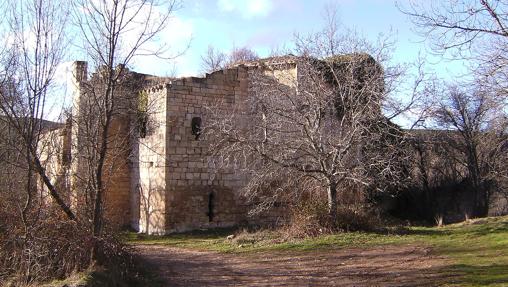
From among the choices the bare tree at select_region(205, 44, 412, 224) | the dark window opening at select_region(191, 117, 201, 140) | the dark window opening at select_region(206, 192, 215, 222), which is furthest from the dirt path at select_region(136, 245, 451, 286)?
the dark window opening at select_region(191, 117, 201, 140)

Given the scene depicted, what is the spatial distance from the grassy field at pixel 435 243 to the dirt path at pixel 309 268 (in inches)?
18.5

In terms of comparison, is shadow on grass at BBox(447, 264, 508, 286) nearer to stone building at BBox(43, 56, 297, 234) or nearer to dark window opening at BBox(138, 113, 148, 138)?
stone building at BBox(43, 56, 297, 234)

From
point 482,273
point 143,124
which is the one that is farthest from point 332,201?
point 143,124

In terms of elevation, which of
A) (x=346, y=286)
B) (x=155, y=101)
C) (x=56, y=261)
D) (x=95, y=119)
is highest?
(x=155, y=101)

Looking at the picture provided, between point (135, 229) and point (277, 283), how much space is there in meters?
11.6

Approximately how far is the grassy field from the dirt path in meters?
0.47

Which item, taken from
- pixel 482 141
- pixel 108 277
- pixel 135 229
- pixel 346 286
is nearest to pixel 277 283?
pixel 346 286

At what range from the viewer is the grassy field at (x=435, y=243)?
9.07 m

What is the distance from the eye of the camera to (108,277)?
827 centimetres

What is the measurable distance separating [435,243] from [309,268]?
13.0 feet

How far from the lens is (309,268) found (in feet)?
33.9

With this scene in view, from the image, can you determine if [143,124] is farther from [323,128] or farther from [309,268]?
[309,268]

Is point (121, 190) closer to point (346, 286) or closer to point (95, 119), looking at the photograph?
point (95, 119)

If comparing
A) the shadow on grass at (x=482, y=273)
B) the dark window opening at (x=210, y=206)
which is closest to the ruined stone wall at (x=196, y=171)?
the dark window opening at (x=210, y=206)
